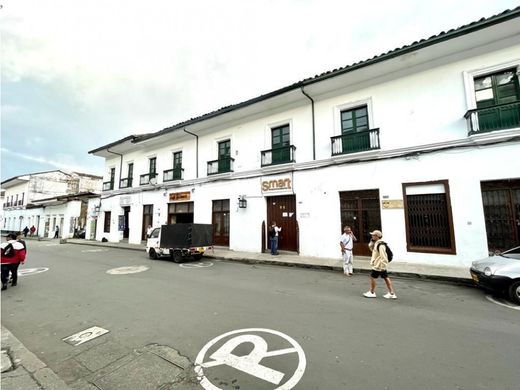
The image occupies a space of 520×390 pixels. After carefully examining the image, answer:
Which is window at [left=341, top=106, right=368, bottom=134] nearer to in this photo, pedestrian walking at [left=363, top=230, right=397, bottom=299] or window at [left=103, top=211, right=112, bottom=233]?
pedestrian walking at [left=363, top=230, right=397, bottom=299]

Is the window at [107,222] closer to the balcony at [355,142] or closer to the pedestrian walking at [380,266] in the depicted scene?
the balcony at [355,142]

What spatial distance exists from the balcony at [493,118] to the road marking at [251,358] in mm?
9949

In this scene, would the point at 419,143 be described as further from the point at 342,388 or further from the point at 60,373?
the point at 60,373

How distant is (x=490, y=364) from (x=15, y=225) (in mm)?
55302

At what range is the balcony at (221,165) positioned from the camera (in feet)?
49.0

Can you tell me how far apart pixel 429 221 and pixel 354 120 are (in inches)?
214

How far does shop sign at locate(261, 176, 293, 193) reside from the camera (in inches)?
501

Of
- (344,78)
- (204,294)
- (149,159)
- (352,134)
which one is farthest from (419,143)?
(149,159)

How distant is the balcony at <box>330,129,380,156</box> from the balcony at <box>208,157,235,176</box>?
20.4ft

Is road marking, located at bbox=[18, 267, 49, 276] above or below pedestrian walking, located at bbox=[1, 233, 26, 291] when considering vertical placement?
below

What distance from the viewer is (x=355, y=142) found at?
11.1 meters

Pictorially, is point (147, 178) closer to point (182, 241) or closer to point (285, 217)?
point (182, 241)

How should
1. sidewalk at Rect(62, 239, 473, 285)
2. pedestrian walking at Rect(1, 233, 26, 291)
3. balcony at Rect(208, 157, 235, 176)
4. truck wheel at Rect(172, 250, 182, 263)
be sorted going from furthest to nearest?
balcony at Rect(208, 157, 235, 176)
truck wheel at Rect(172, 250, 182, 263)
sidewalk at Rect(62, 239, 473, 285)
pedestrian walking at Rect(1, 233, 26, 291)

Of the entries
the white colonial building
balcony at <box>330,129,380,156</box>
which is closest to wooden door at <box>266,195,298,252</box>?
the white colonial building
